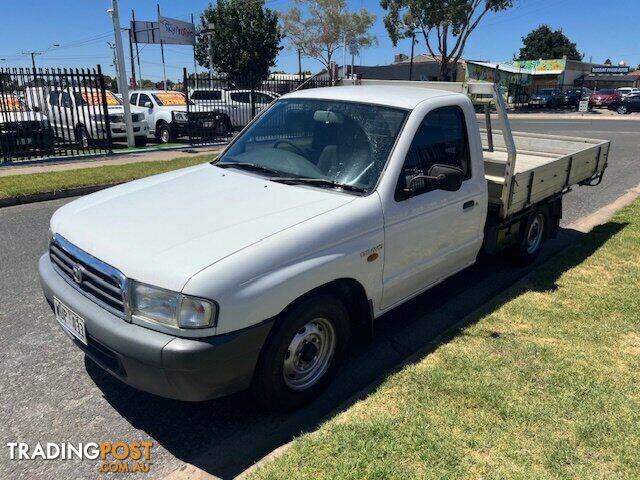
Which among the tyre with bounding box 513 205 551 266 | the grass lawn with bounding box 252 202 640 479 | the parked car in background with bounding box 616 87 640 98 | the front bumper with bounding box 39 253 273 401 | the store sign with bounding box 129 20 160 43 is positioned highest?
the store sign with bounding box 129 20 160 43

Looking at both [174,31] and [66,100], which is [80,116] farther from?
[174,31]

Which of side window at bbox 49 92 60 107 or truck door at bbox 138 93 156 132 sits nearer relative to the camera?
side window at bbox 49 92 60 107

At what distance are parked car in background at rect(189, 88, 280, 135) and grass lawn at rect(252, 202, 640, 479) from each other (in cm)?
1530

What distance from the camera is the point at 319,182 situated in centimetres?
345

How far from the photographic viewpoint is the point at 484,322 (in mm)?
4145

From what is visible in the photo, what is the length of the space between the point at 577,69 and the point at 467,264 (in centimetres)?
6882

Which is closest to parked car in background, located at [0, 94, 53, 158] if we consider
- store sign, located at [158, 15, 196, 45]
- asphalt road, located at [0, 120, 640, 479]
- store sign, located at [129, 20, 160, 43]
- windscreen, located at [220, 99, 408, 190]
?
asphalt road, located at [0, 120, 640, 479]

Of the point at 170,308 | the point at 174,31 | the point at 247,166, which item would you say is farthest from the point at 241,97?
the point at 174,31

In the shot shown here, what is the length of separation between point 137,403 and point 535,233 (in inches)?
188

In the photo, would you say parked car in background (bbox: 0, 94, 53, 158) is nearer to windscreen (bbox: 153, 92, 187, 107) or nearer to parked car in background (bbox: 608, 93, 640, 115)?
windscreen (bbox: 153, 92, 187, 107)

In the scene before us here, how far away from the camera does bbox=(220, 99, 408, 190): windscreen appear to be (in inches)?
137

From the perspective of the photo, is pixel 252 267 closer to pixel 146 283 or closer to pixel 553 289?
pixel 146 283

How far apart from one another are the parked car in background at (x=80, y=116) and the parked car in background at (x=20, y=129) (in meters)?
0.29

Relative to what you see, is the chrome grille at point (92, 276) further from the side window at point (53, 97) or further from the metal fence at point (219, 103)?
the metal fence at point (219, 103)
